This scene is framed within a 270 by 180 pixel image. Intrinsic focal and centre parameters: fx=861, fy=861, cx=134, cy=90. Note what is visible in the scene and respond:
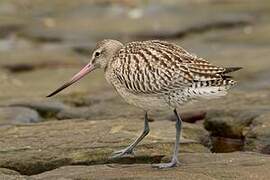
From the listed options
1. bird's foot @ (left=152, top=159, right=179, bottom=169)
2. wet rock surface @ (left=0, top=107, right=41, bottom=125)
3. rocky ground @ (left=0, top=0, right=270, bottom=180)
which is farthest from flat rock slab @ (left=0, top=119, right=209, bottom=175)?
wet rock surface @ (left=0, top=107, right=41, bottom=125)

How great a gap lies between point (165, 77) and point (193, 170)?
0.78 metres

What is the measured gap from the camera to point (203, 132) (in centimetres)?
841

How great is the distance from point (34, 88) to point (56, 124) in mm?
2732

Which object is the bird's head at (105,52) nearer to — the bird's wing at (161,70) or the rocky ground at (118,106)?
the bird's wing at (161,70)

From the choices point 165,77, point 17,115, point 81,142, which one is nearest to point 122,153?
point 81,142

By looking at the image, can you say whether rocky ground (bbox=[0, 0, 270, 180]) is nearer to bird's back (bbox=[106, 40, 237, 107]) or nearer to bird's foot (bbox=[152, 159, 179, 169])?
bird's foot (bbox=[152, 159, 179, 169])

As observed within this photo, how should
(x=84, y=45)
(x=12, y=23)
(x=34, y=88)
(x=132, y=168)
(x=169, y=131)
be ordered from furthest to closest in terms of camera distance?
(x=12, y=23)
(x=84, y=45)
(x=34, y=88)
(x=169, y=131)
(x=132, y=168)

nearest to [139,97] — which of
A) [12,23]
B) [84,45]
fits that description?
[84,45]

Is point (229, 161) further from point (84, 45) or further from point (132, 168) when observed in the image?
point (84, 45)

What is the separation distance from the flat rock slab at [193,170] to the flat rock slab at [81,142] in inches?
15.5

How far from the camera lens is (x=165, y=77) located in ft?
22.6

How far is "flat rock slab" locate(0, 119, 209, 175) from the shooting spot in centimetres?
741

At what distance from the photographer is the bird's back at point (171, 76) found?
6.86m

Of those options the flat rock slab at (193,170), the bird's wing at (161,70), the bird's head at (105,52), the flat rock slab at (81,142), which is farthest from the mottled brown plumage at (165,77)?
the flat rock slab at (81,142)
